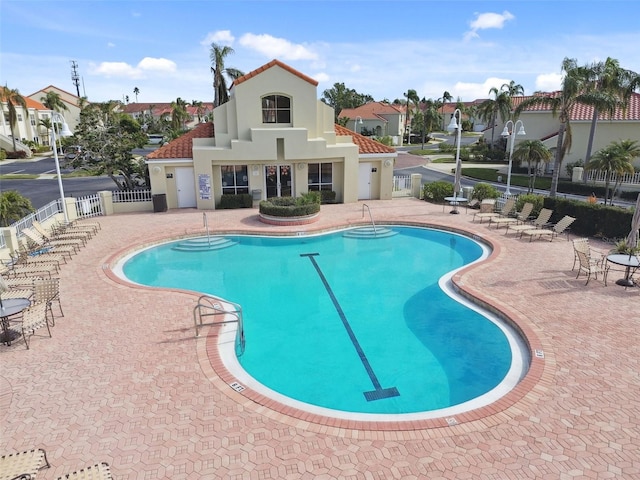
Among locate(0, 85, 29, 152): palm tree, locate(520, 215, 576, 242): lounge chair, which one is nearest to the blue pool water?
locate(520, 215, 576, 242): lounge chair

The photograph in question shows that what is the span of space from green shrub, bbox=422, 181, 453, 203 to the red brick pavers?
1452cm

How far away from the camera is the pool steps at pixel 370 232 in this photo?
20.7m

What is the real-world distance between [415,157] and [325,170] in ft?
119

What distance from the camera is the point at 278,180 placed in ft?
84.9

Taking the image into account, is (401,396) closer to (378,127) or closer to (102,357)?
(102,357)

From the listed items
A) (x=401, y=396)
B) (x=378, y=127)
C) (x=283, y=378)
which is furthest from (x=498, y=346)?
(x=378, y=127)

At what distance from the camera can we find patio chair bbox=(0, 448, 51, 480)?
5.62 metres

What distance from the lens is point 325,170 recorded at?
86.7 ft

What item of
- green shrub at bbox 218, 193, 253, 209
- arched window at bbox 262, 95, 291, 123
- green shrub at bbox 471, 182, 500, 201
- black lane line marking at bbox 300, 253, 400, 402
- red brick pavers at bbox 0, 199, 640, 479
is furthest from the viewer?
green shrub at bbox 218, 193, 253, 209

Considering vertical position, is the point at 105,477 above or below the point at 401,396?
above

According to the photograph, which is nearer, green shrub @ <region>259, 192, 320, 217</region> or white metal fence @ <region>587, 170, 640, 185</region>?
green shrub @ <region>259, 192, 320, 217</region>

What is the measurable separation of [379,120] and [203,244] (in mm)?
67889

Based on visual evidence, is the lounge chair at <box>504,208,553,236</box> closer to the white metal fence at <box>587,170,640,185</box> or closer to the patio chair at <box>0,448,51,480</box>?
the white metal fence at <box>587,170,640,185</box>

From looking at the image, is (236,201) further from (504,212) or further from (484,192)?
(504,212)
